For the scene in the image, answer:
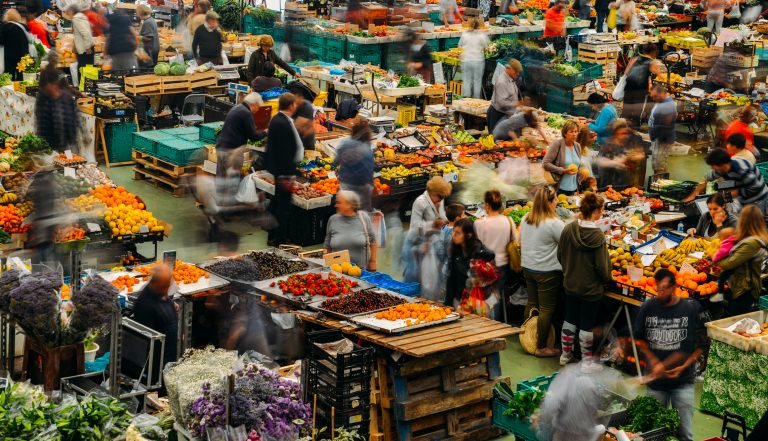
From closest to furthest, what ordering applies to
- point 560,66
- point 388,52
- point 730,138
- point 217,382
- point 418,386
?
point 217,382 < point 418,386 < point 730,138 < point 560,66 < point 388,52

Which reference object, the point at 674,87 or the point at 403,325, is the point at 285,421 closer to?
the point at 403,325

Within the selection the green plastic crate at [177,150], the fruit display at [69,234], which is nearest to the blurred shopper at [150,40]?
the green plastic crate at [177,150]

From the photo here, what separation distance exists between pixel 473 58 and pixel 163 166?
5.75 m

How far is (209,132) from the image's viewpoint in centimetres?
1351

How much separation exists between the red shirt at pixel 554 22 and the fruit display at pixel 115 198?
10.8 m

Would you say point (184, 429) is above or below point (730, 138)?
below

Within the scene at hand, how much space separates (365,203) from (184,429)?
209 inches

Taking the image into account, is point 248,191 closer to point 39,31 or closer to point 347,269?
point 347,269

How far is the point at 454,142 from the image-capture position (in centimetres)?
1380

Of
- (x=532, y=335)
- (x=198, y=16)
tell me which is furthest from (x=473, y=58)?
(x=532, y=335)

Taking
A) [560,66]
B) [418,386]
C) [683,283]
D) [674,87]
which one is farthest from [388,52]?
[418,386]

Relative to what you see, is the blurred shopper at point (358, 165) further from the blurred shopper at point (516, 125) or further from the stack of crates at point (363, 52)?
the stack of crates at point (363, 52)

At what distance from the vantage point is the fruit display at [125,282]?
28.9 ft

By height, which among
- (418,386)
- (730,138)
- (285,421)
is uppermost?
(730,138)
